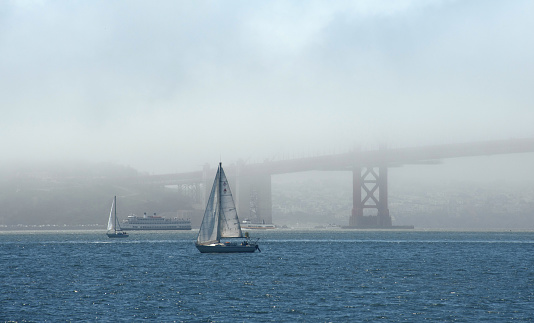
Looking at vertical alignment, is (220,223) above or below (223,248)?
above

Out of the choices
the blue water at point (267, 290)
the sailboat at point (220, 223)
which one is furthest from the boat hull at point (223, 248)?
the blue water at point (267, 290)

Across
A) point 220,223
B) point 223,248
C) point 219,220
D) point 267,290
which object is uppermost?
point 219,220

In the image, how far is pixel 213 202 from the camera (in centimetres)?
7569

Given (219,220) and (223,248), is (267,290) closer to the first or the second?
(223,248)

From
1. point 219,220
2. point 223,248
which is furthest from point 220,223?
point 223,248

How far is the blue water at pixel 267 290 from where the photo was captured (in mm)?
35281

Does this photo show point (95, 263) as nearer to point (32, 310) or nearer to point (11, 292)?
point (11, 292)

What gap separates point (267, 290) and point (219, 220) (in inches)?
1218

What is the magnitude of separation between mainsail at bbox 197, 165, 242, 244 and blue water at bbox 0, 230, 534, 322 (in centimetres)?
478

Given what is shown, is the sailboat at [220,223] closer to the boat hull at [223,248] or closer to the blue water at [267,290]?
the boat hull at [223,248]

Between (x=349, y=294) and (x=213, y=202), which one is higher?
(x=213, y=202)

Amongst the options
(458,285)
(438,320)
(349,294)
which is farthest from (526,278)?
(438,320)

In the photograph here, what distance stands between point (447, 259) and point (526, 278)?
64.9 ft

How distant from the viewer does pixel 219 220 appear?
7550 cm
